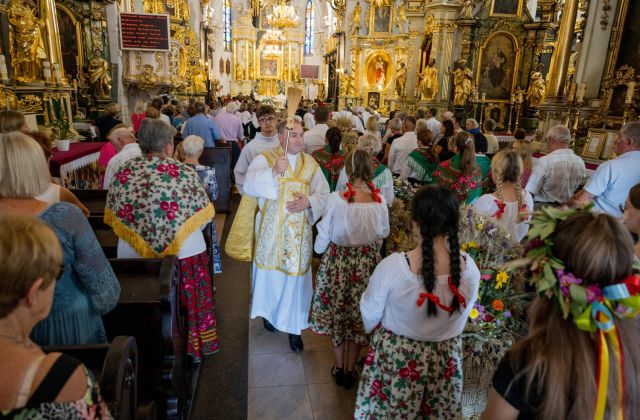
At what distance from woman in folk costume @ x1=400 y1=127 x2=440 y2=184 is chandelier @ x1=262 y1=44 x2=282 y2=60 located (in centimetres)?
A: 3187

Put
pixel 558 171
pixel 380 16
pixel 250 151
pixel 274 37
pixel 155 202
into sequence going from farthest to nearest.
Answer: pixel 274 37 → pixel 380 16 → pixel 558 171 → pixel 250 151 → pixel 155 202

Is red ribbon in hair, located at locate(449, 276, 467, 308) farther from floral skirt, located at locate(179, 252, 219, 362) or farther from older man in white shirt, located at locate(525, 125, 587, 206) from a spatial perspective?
older man in white shirt, located at locate(525, 125, 587, 206)

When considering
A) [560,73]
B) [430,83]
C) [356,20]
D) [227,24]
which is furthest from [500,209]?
[227,24]

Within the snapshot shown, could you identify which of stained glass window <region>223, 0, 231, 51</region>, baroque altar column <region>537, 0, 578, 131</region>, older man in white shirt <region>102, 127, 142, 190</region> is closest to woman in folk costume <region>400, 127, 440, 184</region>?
older man in white shirt <region>102, 127, 142, 190</region>

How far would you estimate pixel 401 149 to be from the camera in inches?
255

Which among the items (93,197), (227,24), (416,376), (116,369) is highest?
(227,24)

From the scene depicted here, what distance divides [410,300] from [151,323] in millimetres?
1383

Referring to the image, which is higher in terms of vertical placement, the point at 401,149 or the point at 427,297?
the point at 401,149

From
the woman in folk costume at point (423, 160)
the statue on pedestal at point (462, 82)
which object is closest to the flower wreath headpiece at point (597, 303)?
the woman in folk costume at point (423, 160)

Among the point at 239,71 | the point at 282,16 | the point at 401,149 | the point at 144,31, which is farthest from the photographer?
the point at 239,71

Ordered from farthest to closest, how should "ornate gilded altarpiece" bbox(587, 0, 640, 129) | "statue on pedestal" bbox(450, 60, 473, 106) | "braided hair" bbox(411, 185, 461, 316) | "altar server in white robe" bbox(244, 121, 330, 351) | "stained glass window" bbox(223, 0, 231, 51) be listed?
"stained glass window" bbox(223, 0, 231, 51) < "statue on pedestal" bbox(450, 60, 473, 106) < "ornate gilded altarpiece" bbox(587, 0, 640, 129) < "altar server in white robe" bbox(244, 121, 330, 351) < "braided hair" bbox(411, 185, 461, 316)

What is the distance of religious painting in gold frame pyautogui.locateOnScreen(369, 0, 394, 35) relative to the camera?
66.7 ft

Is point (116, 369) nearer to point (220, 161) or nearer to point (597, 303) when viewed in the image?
point (597, 303)

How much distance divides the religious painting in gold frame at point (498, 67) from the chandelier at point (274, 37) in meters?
21.7
